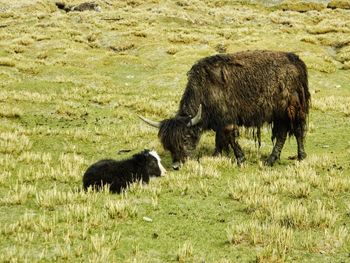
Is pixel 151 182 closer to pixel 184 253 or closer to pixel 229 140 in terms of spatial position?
pixel 229 140

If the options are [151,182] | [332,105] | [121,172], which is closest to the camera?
[121,172]

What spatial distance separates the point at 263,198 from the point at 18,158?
7.39 m

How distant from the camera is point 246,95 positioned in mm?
12805

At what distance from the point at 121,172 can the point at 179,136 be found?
202 centimetres

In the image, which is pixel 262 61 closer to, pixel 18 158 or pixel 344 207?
pixel 344 207

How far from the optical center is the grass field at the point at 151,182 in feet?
21.6

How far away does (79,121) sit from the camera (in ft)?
61.3

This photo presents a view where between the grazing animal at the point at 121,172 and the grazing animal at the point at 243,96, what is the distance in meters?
1.33

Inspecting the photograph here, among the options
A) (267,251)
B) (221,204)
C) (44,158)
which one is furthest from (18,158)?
(267,251)

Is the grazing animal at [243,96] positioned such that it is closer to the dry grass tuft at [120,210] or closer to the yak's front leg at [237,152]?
the yak's front leg at [237,152]

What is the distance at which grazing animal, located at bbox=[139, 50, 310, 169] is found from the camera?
40.8ft

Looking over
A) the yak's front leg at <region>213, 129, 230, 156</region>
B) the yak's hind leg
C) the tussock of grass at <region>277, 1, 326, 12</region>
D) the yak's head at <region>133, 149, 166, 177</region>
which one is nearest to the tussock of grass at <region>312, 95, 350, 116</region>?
the yak's hind leg

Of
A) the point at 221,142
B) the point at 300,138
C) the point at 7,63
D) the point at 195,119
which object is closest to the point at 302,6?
the point at 7,63

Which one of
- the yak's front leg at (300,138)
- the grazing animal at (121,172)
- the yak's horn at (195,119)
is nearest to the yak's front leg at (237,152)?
the yak's horn at (195,119)
